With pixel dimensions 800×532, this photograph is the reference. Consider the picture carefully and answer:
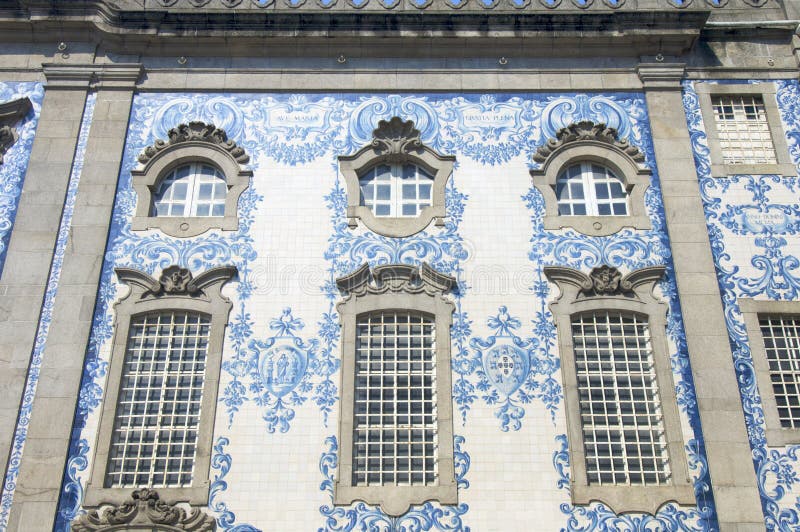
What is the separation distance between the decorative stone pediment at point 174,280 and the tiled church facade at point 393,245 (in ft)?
0.11

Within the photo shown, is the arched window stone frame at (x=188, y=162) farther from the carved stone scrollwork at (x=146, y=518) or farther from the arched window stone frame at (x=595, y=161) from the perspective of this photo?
the arched window stone frame at (x=595, y=161)

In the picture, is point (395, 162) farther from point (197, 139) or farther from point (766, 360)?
point (766, 360)

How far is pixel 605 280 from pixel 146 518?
733 centimetres

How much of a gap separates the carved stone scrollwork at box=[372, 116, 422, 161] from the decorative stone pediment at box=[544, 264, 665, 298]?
3053mm

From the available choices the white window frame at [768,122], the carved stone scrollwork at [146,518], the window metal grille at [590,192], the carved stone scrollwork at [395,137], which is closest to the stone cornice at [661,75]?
the white window frame at [768,122]

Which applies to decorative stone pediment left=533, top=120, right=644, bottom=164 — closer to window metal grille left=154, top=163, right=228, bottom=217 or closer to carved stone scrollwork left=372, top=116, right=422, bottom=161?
carved stone scrollwork left=372, top=116, right=422, bottom=161

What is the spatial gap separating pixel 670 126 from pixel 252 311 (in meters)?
7.43

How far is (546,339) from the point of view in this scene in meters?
13.2

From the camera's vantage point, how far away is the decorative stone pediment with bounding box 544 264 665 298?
1351 centimetres

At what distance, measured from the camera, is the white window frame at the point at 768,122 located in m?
14.6

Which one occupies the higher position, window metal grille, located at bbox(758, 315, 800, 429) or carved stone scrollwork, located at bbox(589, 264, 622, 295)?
carved stone scrollwork, located at bbox(589, 264, 622, 295)

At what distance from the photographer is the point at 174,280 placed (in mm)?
13562

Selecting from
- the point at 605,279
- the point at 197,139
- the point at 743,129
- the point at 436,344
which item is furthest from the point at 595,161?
the point at 197,139


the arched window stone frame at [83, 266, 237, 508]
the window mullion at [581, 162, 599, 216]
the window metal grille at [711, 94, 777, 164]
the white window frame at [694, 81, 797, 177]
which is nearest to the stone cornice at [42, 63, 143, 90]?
the arched window stone frame at [83, 266, 237, 508]
